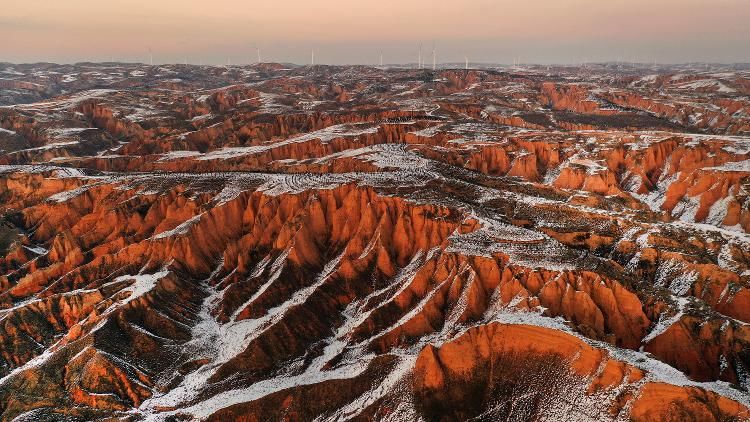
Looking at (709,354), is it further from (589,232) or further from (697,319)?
(589,232)

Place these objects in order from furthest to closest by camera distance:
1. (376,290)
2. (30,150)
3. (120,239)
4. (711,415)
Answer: (30,150), (120,239), (376,290), (711,415)

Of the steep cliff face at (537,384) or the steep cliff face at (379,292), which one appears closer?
the steep cliff face at (537,384)

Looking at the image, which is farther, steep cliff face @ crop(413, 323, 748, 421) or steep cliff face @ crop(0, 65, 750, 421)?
steep cliff face @ crop(0, 65, 750, 421)

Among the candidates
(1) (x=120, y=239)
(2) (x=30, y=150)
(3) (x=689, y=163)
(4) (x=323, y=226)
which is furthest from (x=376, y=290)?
(2) (x=30, y=150)

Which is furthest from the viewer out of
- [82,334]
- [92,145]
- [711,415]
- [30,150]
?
[92,145]

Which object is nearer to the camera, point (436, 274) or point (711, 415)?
point (711, 415)

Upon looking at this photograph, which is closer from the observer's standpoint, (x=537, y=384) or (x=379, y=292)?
(x=537, y=384)

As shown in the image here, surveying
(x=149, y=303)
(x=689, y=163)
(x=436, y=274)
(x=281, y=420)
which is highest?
(x=689, y=163)

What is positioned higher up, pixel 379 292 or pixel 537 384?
pixel 537 384
